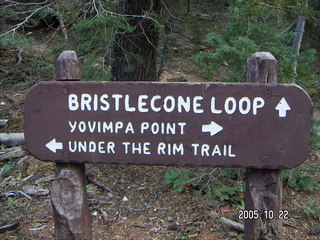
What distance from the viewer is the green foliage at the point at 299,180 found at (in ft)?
13.4

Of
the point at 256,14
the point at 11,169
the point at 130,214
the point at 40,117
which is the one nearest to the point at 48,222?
the point at 130,214

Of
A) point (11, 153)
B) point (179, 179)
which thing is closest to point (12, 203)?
point (11, 153)

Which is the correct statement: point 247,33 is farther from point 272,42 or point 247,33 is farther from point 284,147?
point 284,147

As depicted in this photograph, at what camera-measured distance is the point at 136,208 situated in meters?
4.13

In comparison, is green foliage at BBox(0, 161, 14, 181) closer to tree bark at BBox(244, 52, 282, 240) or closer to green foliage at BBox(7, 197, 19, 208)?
green foliage at BBox(7, 197, 19, 208)

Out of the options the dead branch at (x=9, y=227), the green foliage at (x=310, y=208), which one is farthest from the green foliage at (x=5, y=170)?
the green foliage at (x=310, y=208)

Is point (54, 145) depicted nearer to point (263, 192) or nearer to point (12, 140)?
point (263, 192)

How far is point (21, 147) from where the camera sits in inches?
228

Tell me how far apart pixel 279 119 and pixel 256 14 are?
7.17 feet

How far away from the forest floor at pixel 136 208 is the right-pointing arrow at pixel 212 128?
1817 millimetres

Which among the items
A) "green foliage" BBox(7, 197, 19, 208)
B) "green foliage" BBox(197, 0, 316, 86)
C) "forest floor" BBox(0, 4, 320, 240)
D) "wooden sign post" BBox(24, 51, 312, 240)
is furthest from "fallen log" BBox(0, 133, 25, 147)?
"wooden sign post" BBox(24, 51, 312, 240)

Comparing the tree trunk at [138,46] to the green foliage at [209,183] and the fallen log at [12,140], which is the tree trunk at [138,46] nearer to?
Result: the green foliage at [209,183]

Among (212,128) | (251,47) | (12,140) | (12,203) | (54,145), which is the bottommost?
(12,203)

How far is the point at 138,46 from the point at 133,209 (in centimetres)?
212
